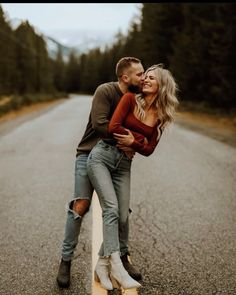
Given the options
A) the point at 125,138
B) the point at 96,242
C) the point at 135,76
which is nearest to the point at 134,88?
the point at 135,76

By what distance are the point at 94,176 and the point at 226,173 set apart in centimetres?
554

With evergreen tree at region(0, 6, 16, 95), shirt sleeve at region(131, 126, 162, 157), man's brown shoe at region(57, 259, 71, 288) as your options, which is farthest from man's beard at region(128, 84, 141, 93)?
evergreen tree at region(0, 6, 16, 95)

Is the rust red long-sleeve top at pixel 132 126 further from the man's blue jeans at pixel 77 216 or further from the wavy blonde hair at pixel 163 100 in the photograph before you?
the man's blue jeans at pixel 77 216

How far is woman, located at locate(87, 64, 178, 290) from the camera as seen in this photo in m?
3.61

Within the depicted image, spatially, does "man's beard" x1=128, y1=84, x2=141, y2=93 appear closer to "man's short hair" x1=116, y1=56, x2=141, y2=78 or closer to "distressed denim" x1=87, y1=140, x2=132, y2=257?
"man's short hair" x1=116, y1=56, x2=141, y2=78

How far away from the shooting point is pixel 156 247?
4.67 m

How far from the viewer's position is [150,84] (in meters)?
3.73

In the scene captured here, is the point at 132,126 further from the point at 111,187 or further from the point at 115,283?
the point at 115,283

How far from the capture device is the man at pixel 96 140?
3.71 metres

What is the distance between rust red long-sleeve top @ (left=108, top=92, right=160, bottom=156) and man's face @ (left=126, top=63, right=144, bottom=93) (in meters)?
0.15

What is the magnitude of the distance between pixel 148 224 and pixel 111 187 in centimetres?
189

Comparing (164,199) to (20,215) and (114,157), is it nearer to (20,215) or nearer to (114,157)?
(20,215)

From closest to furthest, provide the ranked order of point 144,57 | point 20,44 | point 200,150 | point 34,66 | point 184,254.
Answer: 1. point 184,254
2. point 200,150
3. point 144,57
4. point 20,44
5. point 34,66

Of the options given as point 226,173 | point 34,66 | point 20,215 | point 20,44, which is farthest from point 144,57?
point 20,215
